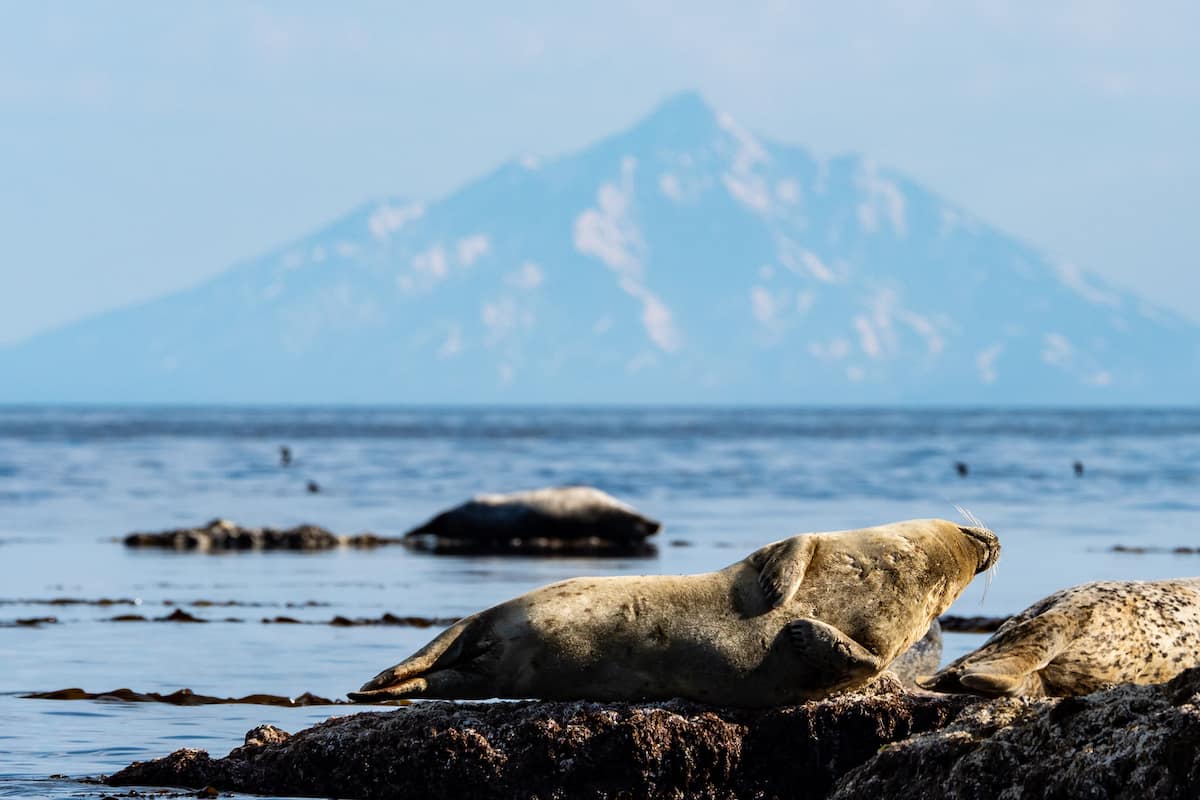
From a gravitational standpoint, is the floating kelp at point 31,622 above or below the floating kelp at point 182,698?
below

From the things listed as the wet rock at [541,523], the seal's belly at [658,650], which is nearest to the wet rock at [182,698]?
the seal's belly at [658,650]

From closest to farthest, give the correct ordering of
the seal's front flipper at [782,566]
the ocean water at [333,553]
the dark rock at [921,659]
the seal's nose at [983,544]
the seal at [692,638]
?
the seal at [692,638]
the seal's front flipper at [782,566]
the seal's nose at [983,544]
the ocean water at [333,553]
the dark rock at [921,659]

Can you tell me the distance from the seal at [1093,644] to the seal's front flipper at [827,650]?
0.51 m

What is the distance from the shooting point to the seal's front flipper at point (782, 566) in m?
8.34

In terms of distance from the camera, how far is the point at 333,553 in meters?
23.2

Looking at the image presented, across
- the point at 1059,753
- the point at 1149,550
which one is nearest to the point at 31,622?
the point at 1059,753

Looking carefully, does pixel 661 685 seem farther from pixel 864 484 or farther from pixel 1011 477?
pixel 1011 477

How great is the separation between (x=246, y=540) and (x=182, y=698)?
45.8 ft

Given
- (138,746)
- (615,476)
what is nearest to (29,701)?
(138,746)

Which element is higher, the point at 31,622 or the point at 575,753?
the point at 575,753

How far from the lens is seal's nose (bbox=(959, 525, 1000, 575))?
9047 mm

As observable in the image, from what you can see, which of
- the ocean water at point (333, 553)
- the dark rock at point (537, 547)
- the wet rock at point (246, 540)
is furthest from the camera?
the wet rock at point (246, 540)

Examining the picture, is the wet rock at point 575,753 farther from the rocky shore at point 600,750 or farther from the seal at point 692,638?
the seal at point 692,638

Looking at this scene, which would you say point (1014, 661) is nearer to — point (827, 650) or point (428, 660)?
point (827, 650)
